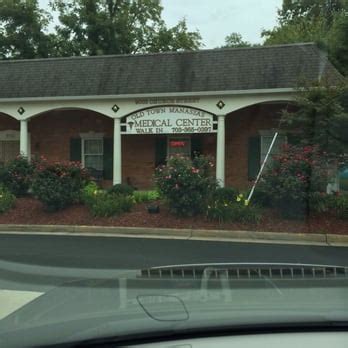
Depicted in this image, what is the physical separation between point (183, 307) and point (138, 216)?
12.6 meters

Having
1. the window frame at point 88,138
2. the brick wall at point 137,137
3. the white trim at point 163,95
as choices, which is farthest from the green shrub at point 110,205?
the window frame at point 88,138

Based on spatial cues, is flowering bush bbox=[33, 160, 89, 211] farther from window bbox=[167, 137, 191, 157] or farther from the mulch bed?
window bbox=[167, 137, 191, 157]

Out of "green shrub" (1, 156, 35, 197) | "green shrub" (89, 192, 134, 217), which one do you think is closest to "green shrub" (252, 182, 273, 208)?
"green shrub" (89, 192, 134, 217)

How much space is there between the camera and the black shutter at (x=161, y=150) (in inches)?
808

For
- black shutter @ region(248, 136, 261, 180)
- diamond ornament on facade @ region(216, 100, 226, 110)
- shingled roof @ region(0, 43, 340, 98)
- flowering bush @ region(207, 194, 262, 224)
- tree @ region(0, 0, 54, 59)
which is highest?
tree @ region(0, 0, 54, 59)

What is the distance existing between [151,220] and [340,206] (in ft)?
15.8

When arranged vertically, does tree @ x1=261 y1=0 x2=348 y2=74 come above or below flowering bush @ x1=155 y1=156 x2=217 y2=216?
above

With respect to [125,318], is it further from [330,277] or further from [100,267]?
[100,267]

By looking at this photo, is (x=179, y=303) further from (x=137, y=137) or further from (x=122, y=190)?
(x=137, y=137)

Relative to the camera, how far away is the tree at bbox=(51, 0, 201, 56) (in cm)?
3634

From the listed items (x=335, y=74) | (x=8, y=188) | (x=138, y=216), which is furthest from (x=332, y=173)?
(x=8, y=188)

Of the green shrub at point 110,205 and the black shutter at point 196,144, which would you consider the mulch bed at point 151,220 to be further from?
the black shutter at point 196,144

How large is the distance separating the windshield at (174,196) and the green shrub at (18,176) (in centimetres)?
4

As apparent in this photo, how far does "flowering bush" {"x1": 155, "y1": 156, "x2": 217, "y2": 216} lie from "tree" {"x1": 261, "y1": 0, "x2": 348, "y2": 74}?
7.71 m
